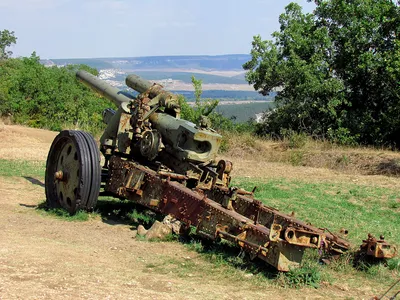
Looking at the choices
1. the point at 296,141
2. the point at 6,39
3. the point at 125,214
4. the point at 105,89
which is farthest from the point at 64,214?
the point at 6,39

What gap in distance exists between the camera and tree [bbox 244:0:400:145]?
22.6m

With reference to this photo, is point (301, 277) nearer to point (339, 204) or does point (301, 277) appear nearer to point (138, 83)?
point (138, 83)

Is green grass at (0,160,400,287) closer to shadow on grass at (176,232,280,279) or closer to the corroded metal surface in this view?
shadow on grass at (176,232,280,279)

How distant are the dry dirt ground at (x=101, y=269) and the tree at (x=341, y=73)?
15.7m

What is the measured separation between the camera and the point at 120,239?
25.4 feet

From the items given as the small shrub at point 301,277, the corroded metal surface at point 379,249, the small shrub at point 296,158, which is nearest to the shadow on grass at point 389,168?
the small shrub at point 296,158

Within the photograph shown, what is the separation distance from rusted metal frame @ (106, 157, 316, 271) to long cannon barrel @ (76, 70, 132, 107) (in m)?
1.43

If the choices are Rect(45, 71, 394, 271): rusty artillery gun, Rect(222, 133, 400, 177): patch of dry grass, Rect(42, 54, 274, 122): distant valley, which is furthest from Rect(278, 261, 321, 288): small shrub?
Rect(42, 54, 274, 122): distant valley

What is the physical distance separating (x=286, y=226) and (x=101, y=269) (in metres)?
2.22

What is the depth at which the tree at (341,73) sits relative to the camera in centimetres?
2259

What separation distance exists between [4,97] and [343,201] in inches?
802

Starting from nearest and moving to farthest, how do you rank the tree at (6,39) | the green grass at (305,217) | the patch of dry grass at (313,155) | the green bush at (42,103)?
the green grass at (305,217)
the patch of dry grass at (313,155)
the green bush at (42,103)
the tree at (6,39)

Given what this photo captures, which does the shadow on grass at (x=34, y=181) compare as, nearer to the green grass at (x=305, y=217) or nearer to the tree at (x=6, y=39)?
the green grass at (x=305, y=217)

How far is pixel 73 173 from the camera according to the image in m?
9.17
